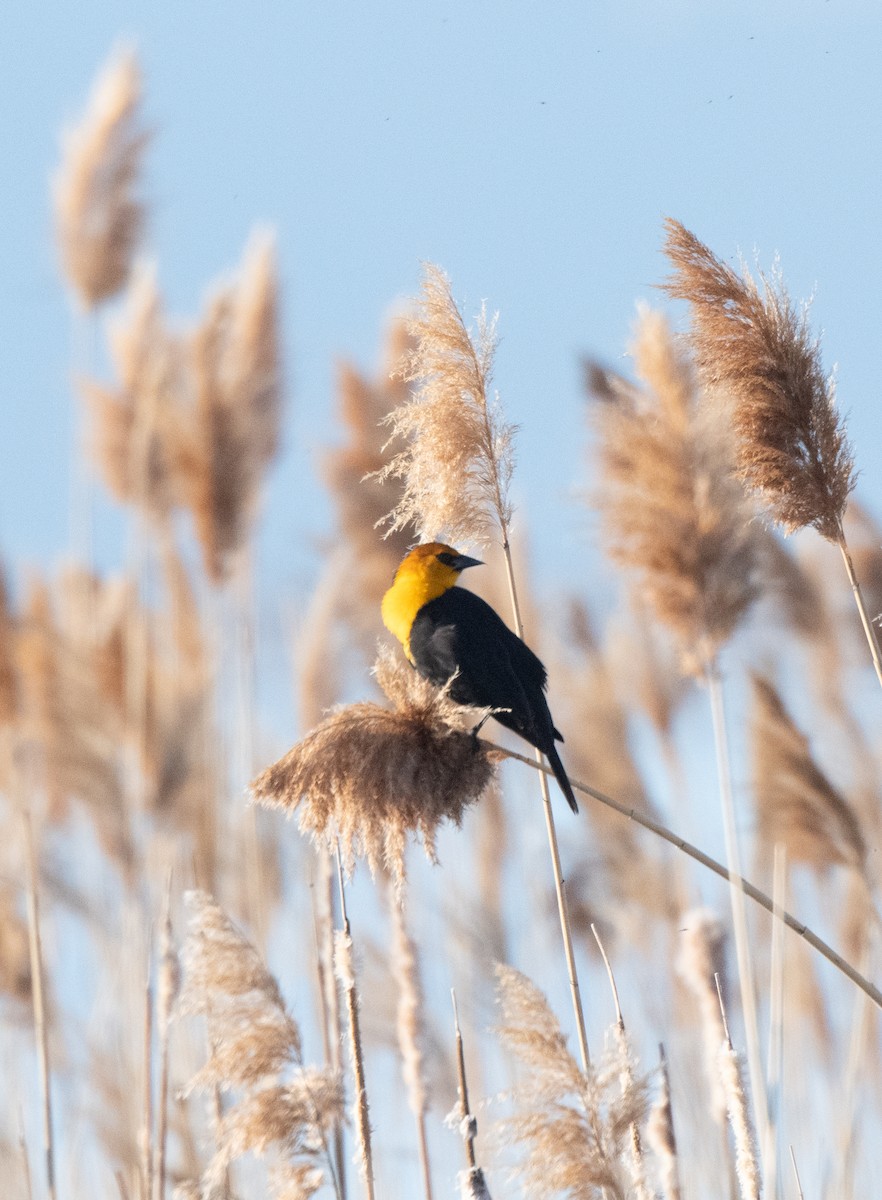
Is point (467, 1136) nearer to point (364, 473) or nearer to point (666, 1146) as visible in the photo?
point (666, 1146)

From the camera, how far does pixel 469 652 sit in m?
2.74

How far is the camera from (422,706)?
2.00 metres

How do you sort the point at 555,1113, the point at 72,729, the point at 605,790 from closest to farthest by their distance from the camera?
1. the point at 555,1113
2. the point at 72,729
3. the point at 605,790

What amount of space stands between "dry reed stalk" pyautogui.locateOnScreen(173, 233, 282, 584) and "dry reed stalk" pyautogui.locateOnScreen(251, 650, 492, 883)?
Answer: 209 cm

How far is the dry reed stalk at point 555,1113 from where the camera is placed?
5.43 feet

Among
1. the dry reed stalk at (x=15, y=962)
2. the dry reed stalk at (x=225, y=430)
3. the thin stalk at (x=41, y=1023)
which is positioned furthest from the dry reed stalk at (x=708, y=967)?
the dry reed stalk at (x=225, y=430)

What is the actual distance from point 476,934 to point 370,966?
400 mm

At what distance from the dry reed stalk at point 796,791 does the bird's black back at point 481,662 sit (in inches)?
23.0

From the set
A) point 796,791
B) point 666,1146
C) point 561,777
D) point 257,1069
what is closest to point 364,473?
point 796,791

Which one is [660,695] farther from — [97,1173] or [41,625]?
[97,1173]

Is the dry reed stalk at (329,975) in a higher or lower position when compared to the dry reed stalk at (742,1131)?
higher

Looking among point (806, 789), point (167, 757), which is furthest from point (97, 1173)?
point (806, 789)

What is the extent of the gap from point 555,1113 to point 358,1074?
1.02 feet

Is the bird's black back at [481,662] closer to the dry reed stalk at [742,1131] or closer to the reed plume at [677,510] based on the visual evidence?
the reed plume at [677,510]
